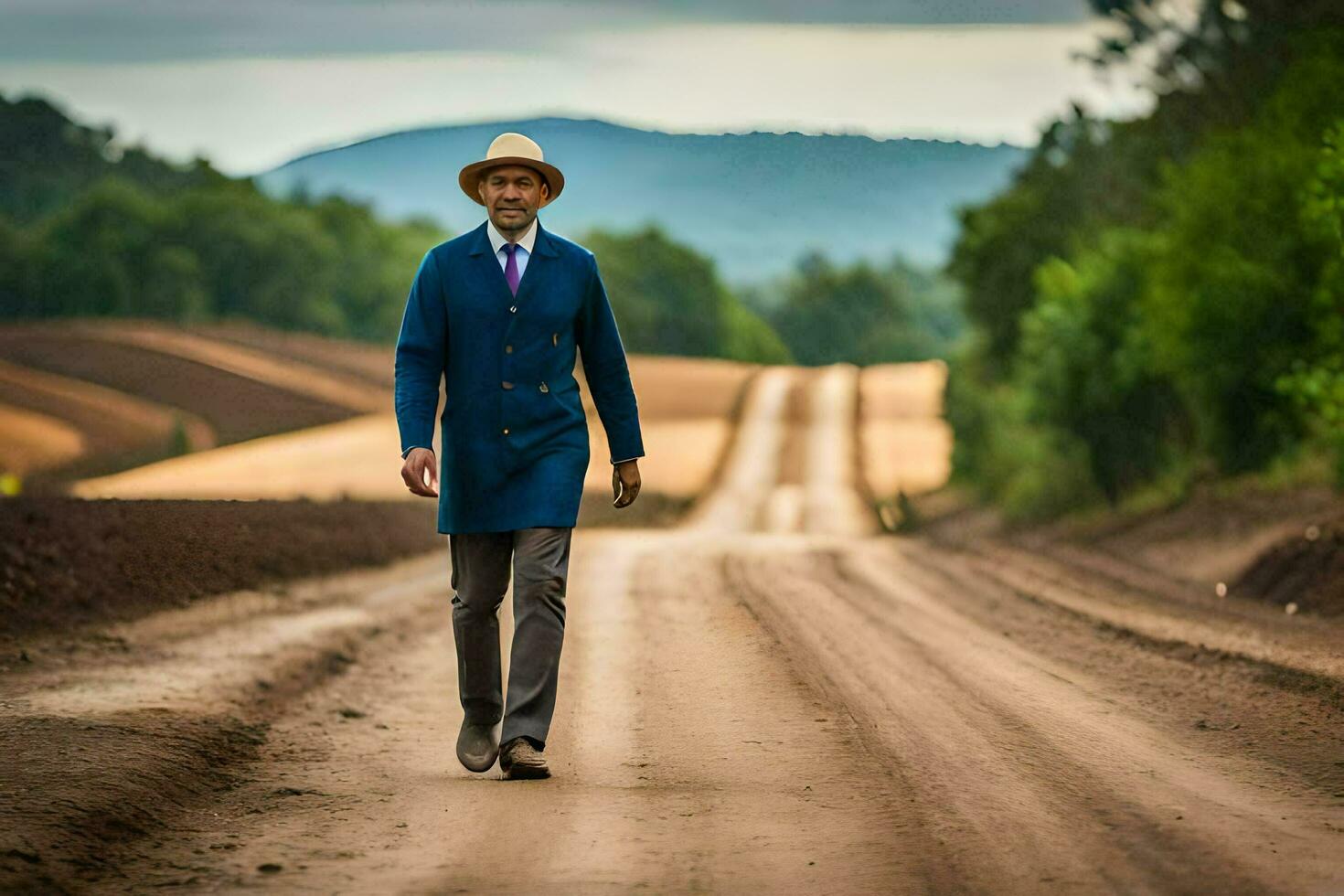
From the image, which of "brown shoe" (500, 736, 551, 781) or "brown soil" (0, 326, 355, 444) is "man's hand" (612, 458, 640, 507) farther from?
"brown soil" (0, 326, 355, 444)

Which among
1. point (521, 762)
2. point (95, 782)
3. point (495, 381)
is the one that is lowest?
point (95, 782)

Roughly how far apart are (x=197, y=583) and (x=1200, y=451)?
910 inches

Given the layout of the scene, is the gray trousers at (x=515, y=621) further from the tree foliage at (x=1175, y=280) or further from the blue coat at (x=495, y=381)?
the tree foliage at (x=1175, y=280)

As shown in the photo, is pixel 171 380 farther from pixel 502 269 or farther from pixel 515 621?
pixel 515 621

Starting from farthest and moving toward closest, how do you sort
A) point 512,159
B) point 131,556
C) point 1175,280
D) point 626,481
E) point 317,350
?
point 317,350 → point 1175,280 → point 131,556 → point 626,481 → point 512,159

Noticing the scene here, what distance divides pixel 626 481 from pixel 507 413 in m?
0.62

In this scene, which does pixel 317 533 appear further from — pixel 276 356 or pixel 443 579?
pixel 276 356

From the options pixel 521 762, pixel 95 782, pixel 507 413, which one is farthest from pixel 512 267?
pixel 95 782

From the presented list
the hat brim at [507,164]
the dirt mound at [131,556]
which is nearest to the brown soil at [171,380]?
the dirt mound at [131,556]

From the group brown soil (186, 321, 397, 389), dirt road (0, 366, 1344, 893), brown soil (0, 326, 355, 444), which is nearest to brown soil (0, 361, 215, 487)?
brown soil (0, 326, 355, 444)

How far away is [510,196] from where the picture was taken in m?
7.48

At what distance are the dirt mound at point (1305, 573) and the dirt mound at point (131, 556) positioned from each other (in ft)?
34.3

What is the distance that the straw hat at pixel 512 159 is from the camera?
7.44 metres

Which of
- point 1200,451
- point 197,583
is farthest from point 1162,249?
point 197,583
